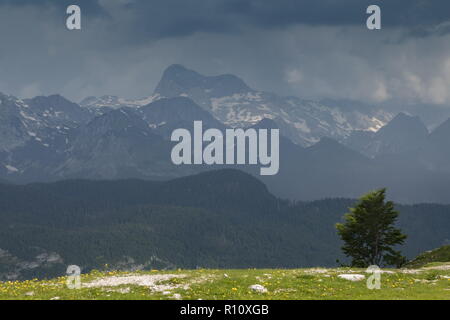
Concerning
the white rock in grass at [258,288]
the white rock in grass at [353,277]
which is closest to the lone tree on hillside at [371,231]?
the white rock in grass at [353,277]

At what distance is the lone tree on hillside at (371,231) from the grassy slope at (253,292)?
2345 cm

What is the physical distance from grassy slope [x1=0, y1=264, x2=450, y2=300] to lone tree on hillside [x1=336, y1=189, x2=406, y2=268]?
923 inches

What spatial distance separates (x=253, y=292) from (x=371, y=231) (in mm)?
36992

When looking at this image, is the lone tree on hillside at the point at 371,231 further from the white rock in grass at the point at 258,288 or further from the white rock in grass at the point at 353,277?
the white rock in grass at the point at 258,288

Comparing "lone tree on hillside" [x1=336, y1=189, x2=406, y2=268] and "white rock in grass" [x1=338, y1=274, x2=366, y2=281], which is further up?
"lone tree on hillside" [x1=336, y1=189, x2=406, y2=268]

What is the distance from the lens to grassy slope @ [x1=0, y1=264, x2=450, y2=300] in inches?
1237

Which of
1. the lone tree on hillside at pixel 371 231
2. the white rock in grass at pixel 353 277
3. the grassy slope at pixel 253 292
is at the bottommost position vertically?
the grassy slope at pixel 253 292

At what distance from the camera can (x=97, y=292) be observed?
33.0m

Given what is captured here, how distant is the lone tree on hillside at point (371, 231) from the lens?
64312 mm

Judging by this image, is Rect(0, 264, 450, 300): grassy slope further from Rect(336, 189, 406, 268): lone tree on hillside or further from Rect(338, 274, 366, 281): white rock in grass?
Rect(336, 189, 406, 268): lone tree on hillside

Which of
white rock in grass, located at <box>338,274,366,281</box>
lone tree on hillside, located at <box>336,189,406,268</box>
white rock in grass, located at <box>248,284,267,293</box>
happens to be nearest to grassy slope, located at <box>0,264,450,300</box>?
white rock in grass, located at <box>248,284,267,293</box>

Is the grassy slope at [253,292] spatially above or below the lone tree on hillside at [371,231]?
below
